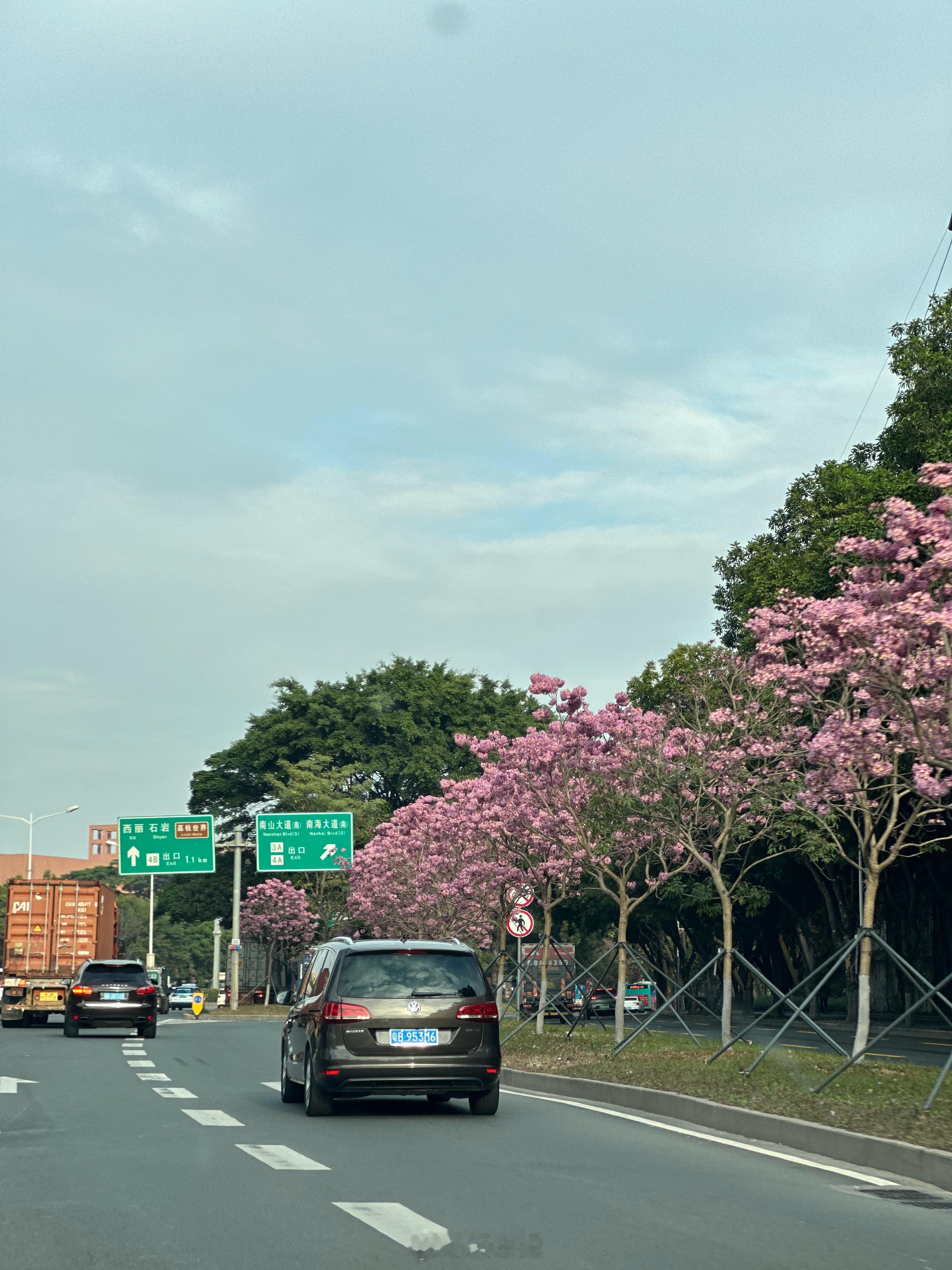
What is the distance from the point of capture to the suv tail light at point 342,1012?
13.9 metres

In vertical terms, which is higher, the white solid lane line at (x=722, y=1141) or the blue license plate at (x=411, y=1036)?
the blue license plate at (x=411, y=1036)

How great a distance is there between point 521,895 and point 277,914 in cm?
3915

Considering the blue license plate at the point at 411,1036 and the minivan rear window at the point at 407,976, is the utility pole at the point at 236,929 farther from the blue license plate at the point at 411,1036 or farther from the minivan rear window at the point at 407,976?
the blue license plate at the point at 411,1036

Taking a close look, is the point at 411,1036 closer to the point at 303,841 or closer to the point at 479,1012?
the point at 479,1012

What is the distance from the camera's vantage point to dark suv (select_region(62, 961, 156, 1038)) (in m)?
33.3

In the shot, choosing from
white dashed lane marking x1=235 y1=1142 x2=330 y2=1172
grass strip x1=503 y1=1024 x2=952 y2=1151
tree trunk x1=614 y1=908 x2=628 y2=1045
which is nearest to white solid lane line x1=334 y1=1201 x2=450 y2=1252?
white dashed lane marking x1=235 y1=1142 x2=330 y2=1172

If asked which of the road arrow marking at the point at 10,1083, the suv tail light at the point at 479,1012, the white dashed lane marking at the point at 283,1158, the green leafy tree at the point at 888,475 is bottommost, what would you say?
the road arrow marking at the point at 10,1083

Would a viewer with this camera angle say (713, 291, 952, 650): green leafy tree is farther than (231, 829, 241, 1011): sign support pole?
No

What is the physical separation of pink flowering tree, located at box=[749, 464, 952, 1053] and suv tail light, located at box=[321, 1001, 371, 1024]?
4.43 m

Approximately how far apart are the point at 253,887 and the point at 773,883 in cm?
3255

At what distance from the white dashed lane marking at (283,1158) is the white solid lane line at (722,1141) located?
321cm

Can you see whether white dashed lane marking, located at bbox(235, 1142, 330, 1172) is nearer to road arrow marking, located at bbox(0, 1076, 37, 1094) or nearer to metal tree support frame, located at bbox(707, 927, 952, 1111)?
metal tree support frame, located at bbox(707, 927, 952, 1111)

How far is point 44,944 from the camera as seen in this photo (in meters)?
41.7

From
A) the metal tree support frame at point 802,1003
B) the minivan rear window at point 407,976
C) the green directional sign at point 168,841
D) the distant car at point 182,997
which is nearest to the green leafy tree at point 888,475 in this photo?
the metal tree support frame at point 802,1003
